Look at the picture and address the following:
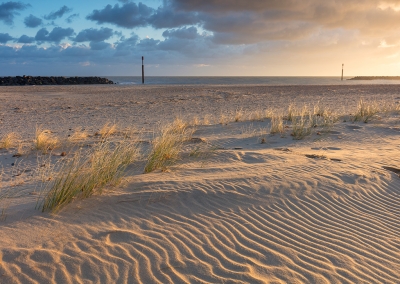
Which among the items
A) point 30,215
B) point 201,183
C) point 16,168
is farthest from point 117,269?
point 16,168

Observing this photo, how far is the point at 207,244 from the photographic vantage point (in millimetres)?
3289

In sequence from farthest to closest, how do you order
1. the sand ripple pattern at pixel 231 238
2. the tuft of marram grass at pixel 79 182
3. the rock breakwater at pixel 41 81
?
the rock breakwater at pixel 41 81 → the tuft of marram grass at pixel 79 182 → the sand ripple pattern at pixel 231 238

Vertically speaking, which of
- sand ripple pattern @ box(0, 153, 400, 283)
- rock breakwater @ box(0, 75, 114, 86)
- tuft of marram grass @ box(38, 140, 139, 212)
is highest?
rock breakwater @ box(0, 75, 114, 86)

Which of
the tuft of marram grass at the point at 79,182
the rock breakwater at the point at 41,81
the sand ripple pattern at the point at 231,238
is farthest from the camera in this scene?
the rock breakwater at the point at 41,81

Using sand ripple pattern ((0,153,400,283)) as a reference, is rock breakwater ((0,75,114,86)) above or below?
above

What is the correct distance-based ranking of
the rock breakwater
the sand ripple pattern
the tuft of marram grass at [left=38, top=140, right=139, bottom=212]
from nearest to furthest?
1. the sand ripple pattern
2. the tuft of marram grass at [left=38, top=140, right=139, bottom=212]
3. the rock breakwater

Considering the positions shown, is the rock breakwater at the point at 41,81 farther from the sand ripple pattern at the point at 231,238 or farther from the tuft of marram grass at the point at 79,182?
the sand ripple pattern at the point at 231,238

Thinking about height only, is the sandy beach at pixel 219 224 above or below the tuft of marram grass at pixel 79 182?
below

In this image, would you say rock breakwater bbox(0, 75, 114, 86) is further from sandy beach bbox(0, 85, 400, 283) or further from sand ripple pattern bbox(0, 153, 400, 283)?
sand ripple pattern bbox(0, 153, 400, 283)

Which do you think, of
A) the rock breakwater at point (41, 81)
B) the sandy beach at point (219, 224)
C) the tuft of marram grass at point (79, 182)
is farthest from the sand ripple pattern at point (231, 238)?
the rock breakwater at point (41, 81)

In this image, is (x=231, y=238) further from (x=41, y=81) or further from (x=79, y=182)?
(x=41, y=81)

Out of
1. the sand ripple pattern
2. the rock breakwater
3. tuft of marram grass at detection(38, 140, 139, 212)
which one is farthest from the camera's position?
the rock breakwater

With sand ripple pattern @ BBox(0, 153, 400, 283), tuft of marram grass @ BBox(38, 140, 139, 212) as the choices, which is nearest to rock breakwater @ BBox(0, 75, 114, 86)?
tuft of marram grass @ BBox(38, 140, 139, 212)

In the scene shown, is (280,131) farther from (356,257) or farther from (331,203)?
(356,257)
